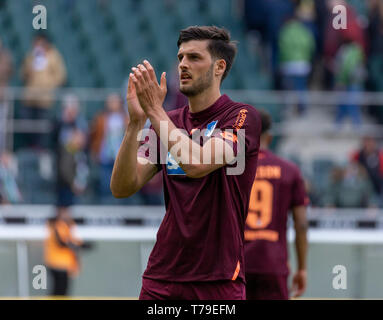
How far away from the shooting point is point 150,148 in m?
4.02

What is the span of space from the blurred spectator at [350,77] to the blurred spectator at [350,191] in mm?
1561

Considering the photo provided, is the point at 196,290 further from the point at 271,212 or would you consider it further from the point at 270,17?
the point at 270,17

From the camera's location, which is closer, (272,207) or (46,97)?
(272,207)

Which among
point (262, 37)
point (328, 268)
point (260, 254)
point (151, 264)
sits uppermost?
point (262, 37)

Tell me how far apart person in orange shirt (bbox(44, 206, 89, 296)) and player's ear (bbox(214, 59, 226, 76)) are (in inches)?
199

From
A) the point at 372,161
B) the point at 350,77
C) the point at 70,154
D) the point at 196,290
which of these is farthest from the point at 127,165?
the point at 350,77

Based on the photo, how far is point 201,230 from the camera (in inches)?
145

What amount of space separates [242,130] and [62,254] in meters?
5.32

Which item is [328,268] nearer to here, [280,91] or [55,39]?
[280,91]

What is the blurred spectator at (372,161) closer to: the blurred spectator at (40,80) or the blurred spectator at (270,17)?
the blurred spectator at (270,17)

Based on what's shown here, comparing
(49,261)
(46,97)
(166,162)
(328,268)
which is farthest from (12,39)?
(166,162)

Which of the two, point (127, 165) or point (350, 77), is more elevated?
point (350, 77)

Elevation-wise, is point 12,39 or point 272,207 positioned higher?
point 12,39
